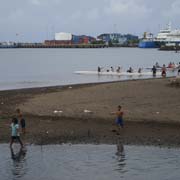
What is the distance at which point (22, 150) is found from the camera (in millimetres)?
21312

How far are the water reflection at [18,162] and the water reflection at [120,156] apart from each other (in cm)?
335

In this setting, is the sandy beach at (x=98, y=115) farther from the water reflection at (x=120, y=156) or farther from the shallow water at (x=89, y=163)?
the shallow water at (x=89, y=163)

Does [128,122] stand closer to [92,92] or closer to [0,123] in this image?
[0,123]

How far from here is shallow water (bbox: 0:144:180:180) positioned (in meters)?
17.8

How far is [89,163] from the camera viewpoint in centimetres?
1947

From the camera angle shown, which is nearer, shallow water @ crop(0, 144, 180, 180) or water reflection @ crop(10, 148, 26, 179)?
shallow water @ crop(0, 144, 180, 180)

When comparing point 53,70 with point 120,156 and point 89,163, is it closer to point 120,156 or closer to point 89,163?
point 120,156

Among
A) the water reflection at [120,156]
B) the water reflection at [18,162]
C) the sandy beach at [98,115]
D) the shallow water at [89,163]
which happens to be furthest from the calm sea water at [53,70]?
the shallow water at [89,163]

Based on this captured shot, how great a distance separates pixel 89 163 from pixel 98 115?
869cm

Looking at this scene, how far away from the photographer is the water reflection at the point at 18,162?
59.3 ft

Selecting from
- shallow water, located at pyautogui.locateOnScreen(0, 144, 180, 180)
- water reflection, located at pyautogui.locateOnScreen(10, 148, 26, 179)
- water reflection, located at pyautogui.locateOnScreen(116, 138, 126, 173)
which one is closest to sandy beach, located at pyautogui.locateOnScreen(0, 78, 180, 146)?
water reflection, located at pyautogui.locateOnScreen(116, 138, 126, 173)

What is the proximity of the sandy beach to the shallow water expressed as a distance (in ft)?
4.12

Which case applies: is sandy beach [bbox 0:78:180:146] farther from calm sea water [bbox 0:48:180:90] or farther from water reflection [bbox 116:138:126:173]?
calm sea water [bbox 0:48:180:90]

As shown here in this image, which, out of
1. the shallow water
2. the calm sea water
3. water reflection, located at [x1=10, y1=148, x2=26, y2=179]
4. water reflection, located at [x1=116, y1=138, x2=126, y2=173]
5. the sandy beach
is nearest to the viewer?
the shallow water
